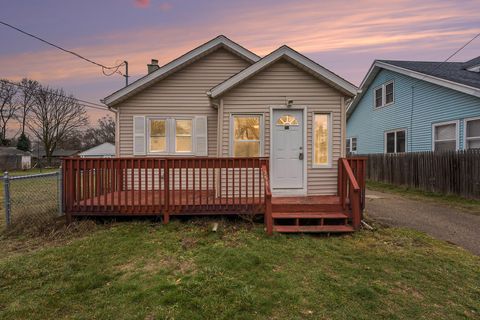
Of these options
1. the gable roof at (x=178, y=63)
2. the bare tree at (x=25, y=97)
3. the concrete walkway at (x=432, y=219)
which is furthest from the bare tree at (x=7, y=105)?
the concrete walkway at (x=432, y=219)

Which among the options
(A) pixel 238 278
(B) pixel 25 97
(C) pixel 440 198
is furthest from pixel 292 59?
(B) pixel 25 97

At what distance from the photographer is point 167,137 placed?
8430mm

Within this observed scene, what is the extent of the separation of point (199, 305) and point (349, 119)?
66.8 ft

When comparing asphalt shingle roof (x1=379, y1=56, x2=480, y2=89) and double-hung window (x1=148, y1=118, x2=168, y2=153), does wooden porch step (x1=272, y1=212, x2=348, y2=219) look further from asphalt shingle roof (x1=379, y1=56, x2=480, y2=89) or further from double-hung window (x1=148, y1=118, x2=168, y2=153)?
asphalt shingle roof (x1=379, y1=56, x2=480, y2=89)

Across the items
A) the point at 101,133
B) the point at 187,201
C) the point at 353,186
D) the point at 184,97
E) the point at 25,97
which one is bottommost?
the point at 187,201

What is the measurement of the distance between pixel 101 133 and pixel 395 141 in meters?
60.0

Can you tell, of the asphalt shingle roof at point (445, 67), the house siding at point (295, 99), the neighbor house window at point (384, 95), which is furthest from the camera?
the neighbor house window at point (384, 95)

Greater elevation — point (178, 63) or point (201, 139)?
point (178, 63)

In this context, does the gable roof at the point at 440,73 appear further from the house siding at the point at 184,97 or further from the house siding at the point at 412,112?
the house siding at the point at 184,97

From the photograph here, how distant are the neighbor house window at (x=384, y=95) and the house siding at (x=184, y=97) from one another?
10.5 m

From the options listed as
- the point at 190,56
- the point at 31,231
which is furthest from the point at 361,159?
the point at 31,231

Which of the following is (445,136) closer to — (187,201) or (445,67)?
(445,67)

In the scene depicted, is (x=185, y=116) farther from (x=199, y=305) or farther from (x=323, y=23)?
(x=323, y=23)

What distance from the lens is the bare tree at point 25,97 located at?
1589 inches
